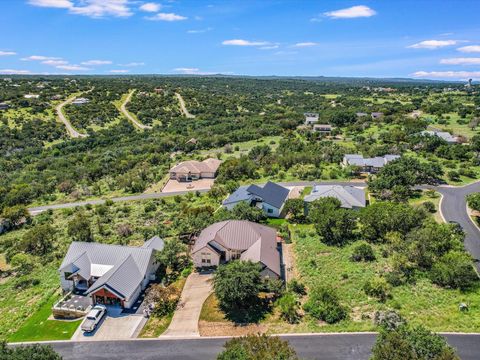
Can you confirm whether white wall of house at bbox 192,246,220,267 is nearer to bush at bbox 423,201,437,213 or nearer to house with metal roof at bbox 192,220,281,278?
house with metal roof at bbox 192,220,281,278

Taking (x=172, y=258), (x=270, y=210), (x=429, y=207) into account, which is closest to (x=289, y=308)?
(x=172, y=258)

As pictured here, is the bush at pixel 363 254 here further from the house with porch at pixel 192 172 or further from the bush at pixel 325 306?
the house with porch at pixel 192 172

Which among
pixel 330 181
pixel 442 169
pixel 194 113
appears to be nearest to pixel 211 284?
pixel 330 181

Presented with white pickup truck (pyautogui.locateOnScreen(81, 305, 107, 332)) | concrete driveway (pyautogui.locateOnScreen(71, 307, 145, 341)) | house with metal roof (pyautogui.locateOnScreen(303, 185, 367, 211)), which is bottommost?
concrete driveway (pyautogui.locateOnScreen(71, 307, 145, 341))

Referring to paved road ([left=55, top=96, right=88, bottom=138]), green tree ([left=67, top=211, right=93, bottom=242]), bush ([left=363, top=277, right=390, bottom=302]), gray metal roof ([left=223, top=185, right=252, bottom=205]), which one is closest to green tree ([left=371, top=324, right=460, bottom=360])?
bush ([left=363, top=277, right=390, bottom=302])

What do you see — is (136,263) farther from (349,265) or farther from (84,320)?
(349,265)

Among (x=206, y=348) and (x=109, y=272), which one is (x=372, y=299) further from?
(x=109, y=272)
